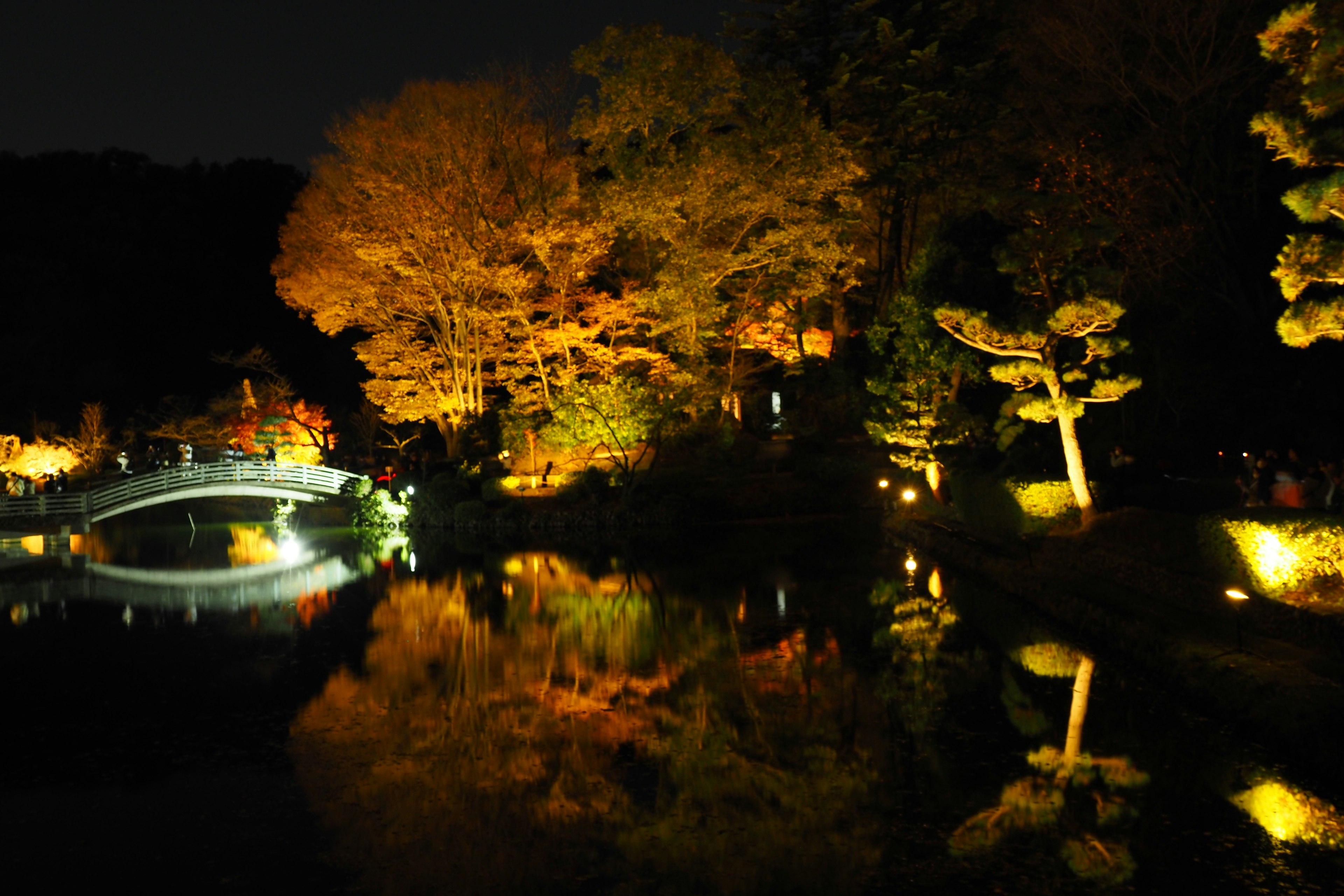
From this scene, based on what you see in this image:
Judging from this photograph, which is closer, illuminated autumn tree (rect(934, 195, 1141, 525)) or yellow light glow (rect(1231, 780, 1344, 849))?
yellow light glow (rect(1231, 780, 1344, 849))

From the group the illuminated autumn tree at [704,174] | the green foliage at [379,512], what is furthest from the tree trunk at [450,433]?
the illuminated autumn tree at [704,174]

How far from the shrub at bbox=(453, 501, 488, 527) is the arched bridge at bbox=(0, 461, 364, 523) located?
14.7 ft

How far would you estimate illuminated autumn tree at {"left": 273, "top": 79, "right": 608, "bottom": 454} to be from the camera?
1029 inches

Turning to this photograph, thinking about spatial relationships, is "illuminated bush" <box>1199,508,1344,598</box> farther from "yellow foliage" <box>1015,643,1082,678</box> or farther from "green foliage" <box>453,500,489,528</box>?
"green foliage" <box>453,500,489,528</box>

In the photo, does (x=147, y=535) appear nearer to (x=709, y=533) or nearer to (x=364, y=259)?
(x=364, y=259)

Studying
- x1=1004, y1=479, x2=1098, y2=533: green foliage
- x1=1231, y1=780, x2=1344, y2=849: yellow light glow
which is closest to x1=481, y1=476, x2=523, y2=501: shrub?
x1=1004, y1=479, x2=1098, y2=533: green foliage

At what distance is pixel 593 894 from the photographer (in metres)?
5.65

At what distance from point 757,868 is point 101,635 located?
11447 millimetres

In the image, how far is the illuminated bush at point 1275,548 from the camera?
9148 millimetres

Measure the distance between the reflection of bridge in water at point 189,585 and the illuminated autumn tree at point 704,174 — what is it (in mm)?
10861

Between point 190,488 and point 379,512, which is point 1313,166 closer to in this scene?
point 379,512

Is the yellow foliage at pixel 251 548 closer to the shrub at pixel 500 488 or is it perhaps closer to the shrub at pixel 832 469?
the shrub at pixel 500 488

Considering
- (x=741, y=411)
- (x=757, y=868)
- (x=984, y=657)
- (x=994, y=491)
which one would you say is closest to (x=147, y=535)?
(x=741, y=411)

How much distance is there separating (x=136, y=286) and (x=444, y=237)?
2454cm
